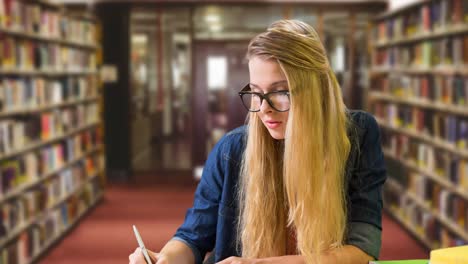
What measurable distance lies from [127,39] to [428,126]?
4.96 metres

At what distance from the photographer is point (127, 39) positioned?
8812 millimetres

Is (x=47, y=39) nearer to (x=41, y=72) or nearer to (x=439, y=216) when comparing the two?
(x=41, y=72)

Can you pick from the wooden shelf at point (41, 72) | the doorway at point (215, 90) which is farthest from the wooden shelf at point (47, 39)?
the doorway at point (215, 90)

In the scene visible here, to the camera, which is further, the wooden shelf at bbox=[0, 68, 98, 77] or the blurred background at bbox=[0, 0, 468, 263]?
the blurred background at bbox=[0, 0, 468, 263]

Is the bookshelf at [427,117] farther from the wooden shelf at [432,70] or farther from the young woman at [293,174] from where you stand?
the young woman at [293,174]

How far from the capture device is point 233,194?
1.60 metres

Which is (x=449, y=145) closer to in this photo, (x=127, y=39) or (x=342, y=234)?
(x=342, y=234)

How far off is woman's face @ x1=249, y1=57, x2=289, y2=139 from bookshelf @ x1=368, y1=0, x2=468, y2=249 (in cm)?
331

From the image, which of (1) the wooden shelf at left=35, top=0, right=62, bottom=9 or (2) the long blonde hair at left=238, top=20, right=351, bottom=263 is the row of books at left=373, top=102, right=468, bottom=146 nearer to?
(2) the long blonde hair at left=238, top=20, right=351, bottom=263

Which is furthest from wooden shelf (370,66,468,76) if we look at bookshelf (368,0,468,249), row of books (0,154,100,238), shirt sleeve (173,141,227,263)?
row of books (0,154,100,238)

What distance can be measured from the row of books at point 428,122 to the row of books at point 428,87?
127 millimetres

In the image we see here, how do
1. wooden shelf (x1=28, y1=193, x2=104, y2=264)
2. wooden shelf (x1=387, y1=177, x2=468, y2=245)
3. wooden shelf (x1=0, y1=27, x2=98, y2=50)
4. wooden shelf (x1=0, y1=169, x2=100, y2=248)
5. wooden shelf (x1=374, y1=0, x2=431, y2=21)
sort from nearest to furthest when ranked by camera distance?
wooden shelf (x1=0, y1=169, x2=100, y2=248)
wooden shelf (x1=0, y1=27, x2=98, y2=50)
wooden shelf (x1=387, y1=177, x2=468, y2=245)
wooden shelf (x1=28, y1=193, x2=104, y2=264)
wooden shelf (x1=374, y1=0, x2=431, y2=21)

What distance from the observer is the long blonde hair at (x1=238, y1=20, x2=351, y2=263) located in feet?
4.48

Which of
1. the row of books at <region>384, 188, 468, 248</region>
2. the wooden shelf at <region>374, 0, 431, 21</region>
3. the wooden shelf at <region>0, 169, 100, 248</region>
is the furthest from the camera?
the wooden shelf at <region>374, 0, 431, 21</region>
